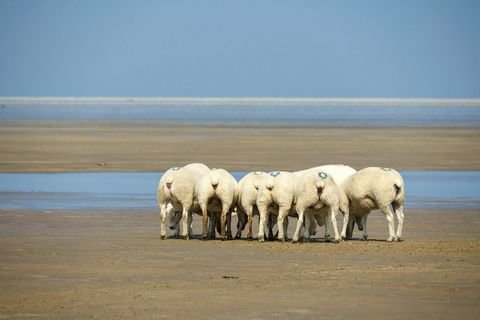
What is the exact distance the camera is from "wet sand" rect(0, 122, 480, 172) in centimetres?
4356

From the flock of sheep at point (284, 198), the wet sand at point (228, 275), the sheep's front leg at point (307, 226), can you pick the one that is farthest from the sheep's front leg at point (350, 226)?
the sheep's front leg at point (307, 226)

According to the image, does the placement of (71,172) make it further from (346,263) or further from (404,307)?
(404,307)

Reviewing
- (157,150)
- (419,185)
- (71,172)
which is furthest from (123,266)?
(157,150)

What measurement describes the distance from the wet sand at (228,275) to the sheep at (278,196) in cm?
42

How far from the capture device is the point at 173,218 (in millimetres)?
22875

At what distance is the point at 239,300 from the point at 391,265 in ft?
12.8

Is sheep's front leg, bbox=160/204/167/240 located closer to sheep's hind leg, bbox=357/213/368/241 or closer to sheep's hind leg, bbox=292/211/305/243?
sheep's hind leg, bbox=292/211/305/243

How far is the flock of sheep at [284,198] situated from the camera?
21031 millimetres

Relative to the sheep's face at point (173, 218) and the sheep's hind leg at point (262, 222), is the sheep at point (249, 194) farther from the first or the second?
the sheep's face at point (173, 218)

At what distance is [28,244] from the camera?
2042 centimetres

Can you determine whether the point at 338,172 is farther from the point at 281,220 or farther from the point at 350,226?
the point at 281,220

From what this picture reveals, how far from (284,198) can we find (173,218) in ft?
9.01

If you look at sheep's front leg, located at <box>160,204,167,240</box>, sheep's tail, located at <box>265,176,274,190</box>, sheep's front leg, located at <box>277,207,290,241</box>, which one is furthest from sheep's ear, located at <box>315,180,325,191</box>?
sheep's front leg, located at <box>160,204,167,240</box>

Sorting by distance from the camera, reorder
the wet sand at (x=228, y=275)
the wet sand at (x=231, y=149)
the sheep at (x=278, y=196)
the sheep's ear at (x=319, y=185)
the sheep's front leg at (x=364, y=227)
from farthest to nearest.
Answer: the wet sand at (x=231, y=149) → the sheep's front leg at (x=364, y=227) → the sheep at (x=278, y=196) → the sheep's ear at (x=319, y=185) → the wet sand at (x=228, y=275)
